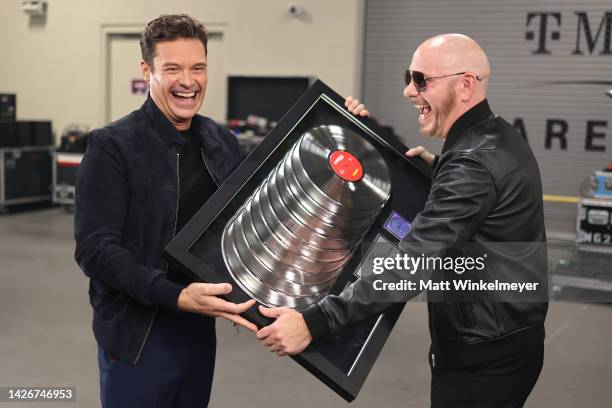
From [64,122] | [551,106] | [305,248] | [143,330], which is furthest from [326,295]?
[64,122]

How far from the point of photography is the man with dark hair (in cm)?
143

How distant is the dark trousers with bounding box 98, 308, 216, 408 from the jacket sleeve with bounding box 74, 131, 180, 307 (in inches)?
6.3

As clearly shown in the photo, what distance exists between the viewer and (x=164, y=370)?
1551 mm

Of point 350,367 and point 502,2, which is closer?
point 350,367

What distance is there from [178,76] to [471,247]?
2.39 feet

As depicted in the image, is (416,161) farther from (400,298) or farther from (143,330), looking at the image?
(143,330)

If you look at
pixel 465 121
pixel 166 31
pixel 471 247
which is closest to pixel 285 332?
pixel 471 247

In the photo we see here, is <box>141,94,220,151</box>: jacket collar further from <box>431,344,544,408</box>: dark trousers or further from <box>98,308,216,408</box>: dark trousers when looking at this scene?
<box>431,344,544,408</box>: dark trousers

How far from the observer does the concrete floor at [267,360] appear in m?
3.31

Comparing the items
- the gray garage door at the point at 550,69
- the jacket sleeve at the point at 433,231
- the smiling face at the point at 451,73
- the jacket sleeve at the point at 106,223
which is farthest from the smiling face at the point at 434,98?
the gray garage door at the point at 550,69

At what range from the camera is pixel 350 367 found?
1.39m

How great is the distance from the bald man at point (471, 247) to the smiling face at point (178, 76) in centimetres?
48

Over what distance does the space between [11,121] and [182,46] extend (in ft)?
25.1

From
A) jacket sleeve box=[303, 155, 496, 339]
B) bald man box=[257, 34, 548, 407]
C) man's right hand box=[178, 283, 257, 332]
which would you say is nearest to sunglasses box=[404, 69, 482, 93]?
bald man box=[257, 34, 548, 407]
